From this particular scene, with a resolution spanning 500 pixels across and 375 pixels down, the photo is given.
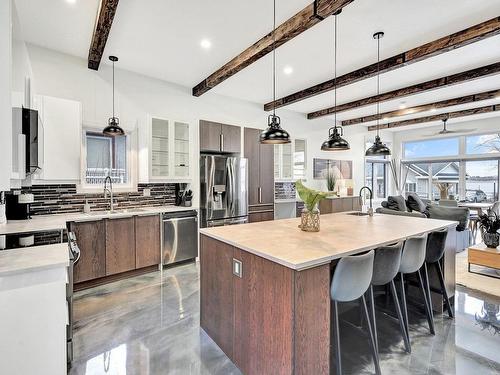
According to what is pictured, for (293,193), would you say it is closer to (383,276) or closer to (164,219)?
(164,219)

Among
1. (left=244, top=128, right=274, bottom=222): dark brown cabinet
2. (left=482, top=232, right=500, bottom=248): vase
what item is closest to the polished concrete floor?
(left=482, top=232, right=500, bottom=248): vase

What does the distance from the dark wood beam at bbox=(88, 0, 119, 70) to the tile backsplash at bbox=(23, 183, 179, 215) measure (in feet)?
5.92

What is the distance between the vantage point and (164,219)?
13.5 feet

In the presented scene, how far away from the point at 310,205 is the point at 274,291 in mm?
1048

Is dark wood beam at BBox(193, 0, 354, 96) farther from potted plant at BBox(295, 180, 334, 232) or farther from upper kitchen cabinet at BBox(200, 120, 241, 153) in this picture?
potted plant at BBox(295, 180, 334, 232)

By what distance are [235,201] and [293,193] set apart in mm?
2182

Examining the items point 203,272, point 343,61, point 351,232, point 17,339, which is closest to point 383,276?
point 351,232

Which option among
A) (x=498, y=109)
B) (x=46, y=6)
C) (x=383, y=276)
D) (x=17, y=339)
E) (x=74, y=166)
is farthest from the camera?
(x=498, y=109)

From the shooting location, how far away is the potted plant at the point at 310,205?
95.3 inches

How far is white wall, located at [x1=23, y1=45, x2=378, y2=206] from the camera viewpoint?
3.60 m

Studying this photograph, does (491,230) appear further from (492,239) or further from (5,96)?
(5,96)

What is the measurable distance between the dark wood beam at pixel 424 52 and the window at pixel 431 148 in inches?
227

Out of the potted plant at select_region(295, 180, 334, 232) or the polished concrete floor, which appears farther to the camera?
the potted plant at select_region(295, 180, 334, 232)

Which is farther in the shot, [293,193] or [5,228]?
[293,193]
